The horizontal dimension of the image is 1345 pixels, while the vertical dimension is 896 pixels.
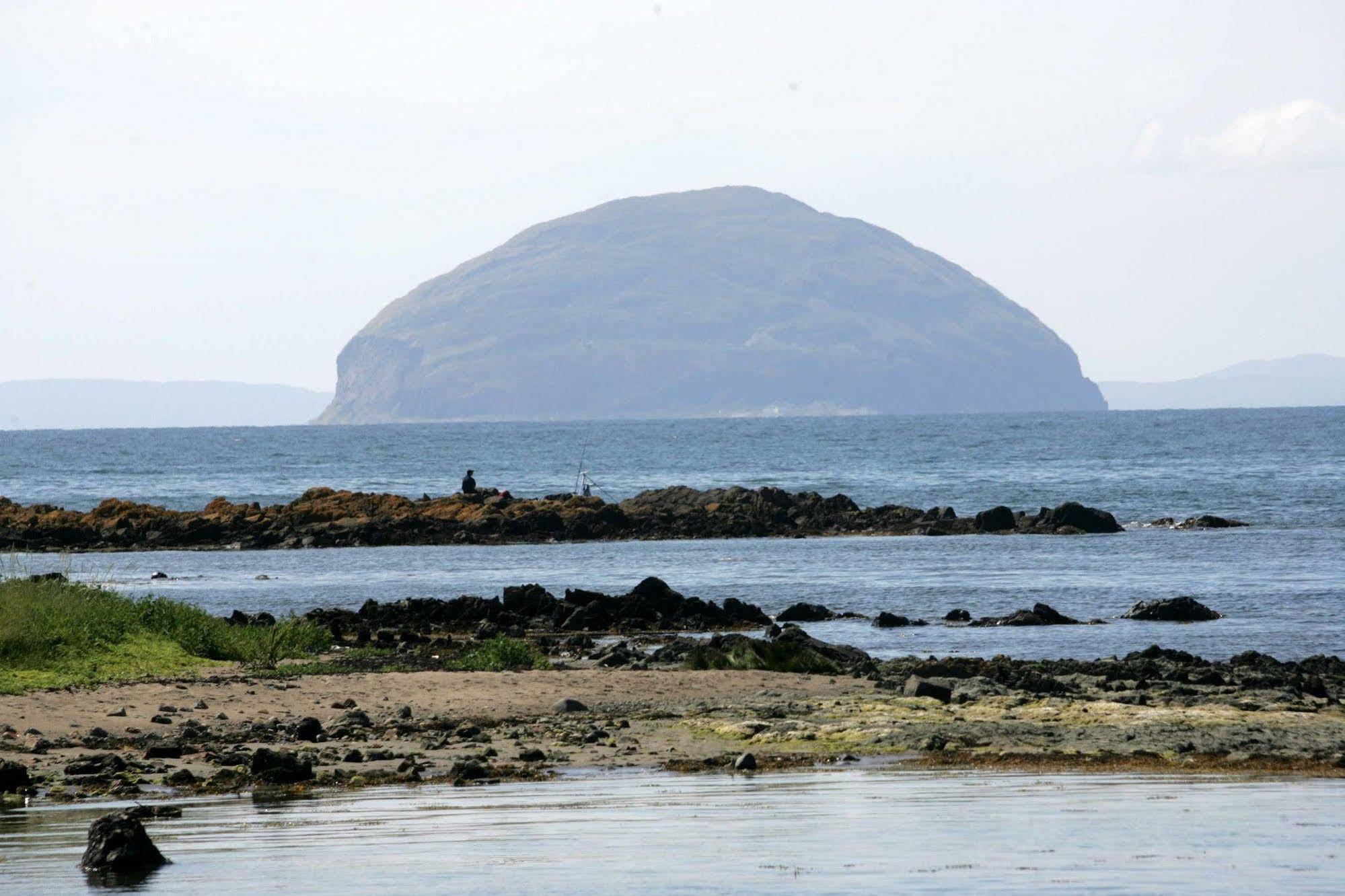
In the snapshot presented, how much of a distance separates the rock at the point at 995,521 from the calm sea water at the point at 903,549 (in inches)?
93.4

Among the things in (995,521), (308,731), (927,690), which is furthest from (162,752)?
(995,521)

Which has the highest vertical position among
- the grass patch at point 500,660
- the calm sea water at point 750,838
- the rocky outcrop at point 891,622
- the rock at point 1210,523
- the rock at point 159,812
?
the rock at point 1210,523

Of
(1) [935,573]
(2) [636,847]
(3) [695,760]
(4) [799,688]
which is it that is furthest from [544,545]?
(2) [636,847]

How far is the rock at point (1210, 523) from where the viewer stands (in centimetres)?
5338

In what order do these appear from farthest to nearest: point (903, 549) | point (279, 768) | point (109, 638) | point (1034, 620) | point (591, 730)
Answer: point (903, 549), point (1034, 620), point (109, 638), point (591, 730), point (279, 768)

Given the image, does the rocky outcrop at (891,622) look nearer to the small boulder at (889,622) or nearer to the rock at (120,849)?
the small boulder at (889,622)

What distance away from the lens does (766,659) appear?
21344 millimetres

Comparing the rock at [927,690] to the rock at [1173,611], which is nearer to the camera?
the rock at [927,690]

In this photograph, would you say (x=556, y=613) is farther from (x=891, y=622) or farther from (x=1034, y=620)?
(x=1034, y=620)

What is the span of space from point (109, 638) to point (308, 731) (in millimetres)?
5942

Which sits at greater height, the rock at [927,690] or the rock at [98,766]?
the rock at [927,690]

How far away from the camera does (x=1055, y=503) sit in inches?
2675

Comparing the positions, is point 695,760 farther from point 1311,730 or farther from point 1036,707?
point 1311,730

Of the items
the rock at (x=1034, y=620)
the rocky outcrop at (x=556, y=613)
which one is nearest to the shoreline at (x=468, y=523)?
the rocky outcrop at (x=556, y=613)
